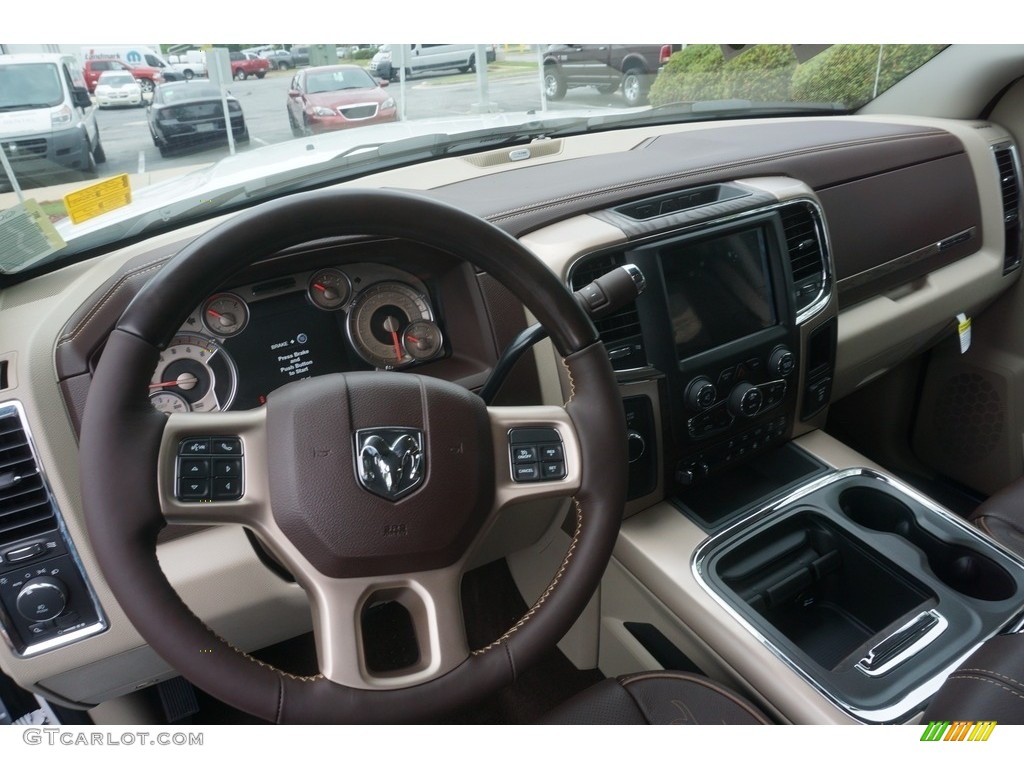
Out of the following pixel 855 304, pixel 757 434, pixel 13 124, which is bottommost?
pixel 757 434

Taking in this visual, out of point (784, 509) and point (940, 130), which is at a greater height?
point (940, 130)

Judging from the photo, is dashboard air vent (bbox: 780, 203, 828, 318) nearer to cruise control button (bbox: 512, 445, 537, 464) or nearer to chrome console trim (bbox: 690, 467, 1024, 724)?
chrome console trim (bbox: 690, 467, 1024, 724)

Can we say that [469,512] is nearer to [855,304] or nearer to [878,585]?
[878,585]

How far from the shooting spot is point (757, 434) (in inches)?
66.5

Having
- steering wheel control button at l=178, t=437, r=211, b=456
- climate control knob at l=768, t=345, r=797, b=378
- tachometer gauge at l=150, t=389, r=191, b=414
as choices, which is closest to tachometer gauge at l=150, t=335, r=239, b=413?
tachometer gauge at l=150, t=389, r=191, b=414

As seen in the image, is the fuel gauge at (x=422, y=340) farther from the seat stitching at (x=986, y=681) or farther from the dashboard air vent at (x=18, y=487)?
the seat stitching at (x=986, y=681)

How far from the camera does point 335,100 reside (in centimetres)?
168

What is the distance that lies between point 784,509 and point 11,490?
1.41 metres

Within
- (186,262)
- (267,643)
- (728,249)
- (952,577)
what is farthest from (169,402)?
(952,577)

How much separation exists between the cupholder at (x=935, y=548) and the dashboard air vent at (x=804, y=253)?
1.46ft

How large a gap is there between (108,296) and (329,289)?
34 centimetres

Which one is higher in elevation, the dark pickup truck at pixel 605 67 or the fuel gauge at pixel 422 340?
the dark pickup truck at pixel 605 67

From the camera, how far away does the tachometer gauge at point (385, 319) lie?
136 centimetres
